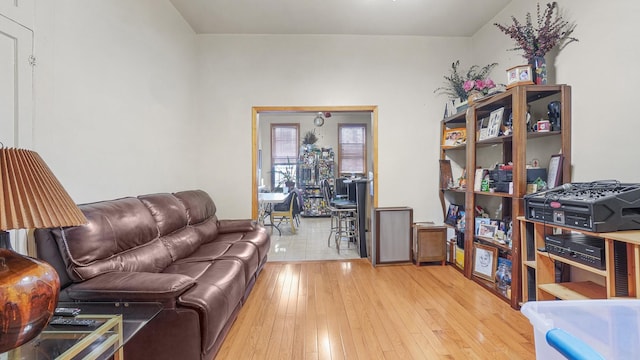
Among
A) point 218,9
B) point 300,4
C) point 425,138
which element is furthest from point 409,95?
point 218,9

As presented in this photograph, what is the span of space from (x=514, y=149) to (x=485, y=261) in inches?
49.5

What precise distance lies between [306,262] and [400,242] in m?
1.33

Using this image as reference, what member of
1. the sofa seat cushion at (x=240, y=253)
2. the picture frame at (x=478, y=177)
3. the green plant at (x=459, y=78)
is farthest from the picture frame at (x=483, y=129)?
the sofa seat cushion at (x=240, y=253)

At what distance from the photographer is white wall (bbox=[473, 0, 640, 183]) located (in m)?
1.85

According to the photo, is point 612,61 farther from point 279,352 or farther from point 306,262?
point 306,262

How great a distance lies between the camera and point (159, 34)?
2852 millimetres

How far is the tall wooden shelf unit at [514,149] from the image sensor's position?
230 centimetres

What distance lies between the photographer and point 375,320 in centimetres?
225

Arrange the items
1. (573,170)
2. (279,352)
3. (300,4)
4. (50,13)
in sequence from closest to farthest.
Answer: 1. (50,13)
2. (279,352)
3. (573,170)
4. (300,4)

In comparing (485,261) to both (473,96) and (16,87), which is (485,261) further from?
(16,87)

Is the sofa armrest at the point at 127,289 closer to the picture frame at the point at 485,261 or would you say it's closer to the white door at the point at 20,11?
the white door at the point at 20,11

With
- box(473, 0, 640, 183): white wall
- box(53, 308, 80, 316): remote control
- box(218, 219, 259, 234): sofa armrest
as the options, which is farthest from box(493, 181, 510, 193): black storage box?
box(53, 308, 80, 316): remote control

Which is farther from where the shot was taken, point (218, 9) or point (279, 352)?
point (218, 9)

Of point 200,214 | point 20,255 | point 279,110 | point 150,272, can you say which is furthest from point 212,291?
point 279,110
